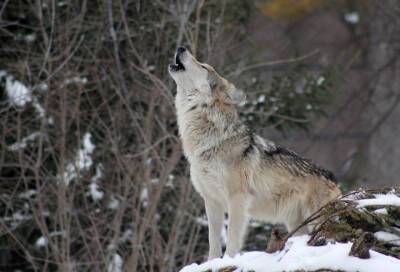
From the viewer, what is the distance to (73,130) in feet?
40.0

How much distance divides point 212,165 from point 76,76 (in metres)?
4.92

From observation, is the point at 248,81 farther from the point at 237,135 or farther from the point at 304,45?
the point at 304,45

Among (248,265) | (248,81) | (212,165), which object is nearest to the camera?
(248,265)

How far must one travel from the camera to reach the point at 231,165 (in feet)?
24.3

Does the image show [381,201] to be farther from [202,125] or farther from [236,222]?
[202,125]

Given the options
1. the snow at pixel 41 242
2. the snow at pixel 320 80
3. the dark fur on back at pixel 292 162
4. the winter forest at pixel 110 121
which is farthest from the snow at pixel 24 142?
the dark fur on back at pixel 292 162

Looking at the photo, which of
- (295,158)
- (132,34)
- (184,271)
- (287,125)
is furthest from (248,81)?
(184,271)

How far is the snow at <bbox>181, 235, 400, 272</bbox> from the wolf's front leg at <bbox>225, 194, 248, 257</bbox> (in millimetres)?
3210

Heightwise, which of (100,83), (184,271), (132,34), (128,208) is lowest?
(128,208)

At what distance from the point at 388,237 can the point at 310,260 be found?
23.6 inches

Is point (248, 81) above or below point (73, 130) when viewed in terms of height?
above

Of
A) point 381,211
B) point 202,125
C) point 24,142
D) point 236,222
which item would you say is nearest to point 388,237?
point 381,211

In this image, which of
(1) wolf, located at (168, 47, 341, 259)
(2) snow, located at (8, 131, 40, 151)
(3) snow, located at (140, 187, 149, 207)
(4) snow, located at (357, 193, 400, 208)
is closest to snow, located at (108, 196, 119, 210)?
(3) snow, located at (140, 187, 149, 207)

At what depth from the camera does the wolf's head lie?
7.51 m
